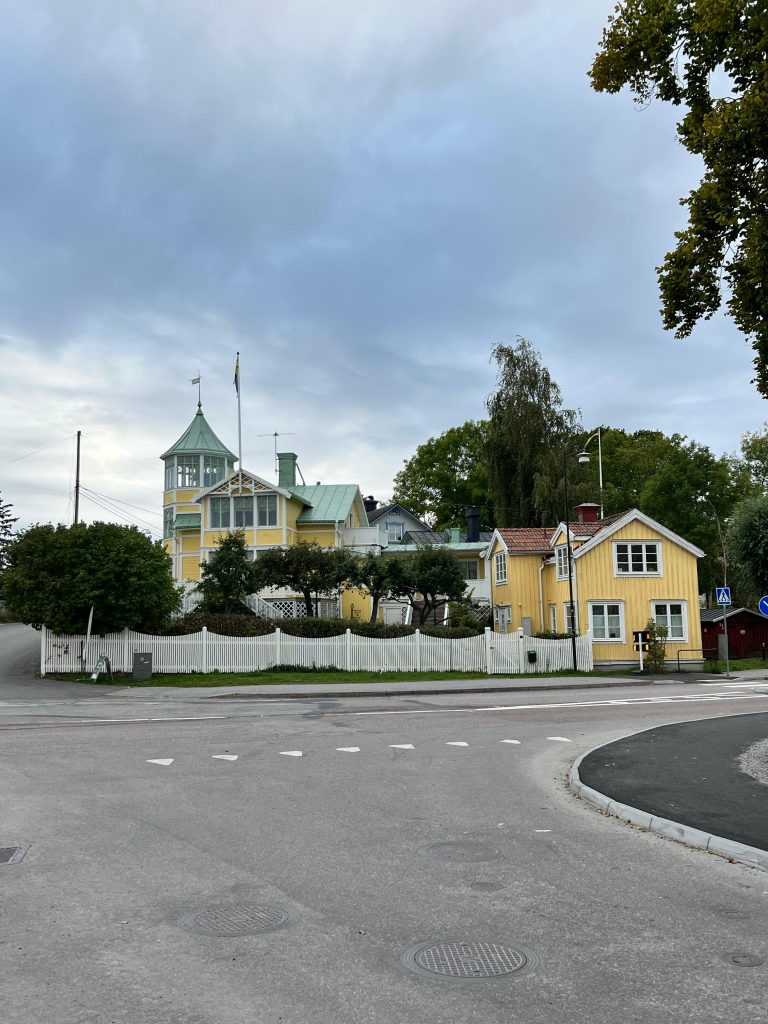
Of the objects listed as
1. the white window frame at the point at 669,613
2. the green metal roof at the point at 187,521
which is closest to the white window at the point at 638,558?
the white window frame at the point at 669,613

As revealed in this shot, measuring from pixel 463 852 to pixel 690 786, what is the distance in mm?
4342

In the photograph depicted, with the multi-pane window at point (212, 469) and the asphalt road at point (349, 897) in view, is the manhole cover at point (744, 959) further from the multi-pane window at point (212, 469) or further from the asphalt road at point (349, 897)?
the multi-pane window at point (212, 469)

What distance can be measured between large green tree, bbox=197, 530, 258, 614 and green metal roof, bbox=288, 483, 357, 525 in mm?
13169

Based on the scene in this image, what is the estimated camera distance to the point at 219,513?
4872cm

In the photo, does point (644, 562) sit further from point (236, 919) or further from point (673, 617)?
point (236, 919)

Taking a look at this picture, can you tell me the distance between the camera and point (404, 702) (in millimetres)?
23906

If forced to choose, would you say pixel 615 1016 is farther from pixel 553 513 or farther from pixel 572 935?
pixel 553 513

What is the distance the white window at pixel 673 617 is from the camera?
3962cm

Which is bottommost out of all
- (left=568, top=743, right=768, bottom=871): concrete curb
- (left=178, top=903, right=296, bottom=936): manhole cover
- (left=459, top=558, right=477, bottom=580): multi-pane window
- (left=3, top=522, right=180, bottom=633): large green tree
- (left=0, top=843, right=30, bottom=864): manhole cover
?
(left=568, top=743, right=768, bottom=871): concrete curb

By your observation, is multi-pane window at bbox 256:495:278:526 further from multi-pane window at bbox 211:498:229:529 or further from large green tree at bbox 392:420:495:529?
large green tree at bbox 392:420:495:529

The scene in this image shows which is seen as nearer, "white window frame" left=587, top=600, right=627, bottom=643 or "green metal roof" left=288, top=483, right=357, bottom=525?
"white window frame" left=587, top=600, right=627, bottom=643

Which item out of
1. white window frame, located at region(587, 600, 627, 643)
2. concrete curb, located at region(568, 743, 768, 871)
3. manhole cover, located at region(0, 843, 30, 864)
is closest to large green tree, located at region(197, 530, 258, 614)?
white window frame, located at region(587, 600, 627, 643)

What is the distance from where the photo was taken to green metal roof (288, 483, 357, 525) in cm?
5003

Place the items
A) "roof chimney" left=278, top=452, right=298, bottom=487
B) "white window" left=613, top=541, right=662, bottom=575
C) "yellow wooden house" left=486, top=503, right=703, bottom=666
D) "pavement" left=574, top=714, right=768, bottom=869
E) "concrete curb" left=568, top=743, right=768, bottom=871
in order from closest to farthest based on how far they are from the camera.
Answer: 1. "concrete curb" left=568, top=743, right=768, bottom=871
2. "pavement" left=574, top=714, right=768, bottom=869
3. "yellow wooden house" left=486, top=503, right=703, bottom=666
4. "white window" left=613, top=541, right=662, bottom=575
5. "roof chimney" left=278, top=452, right=298, bottom=487
